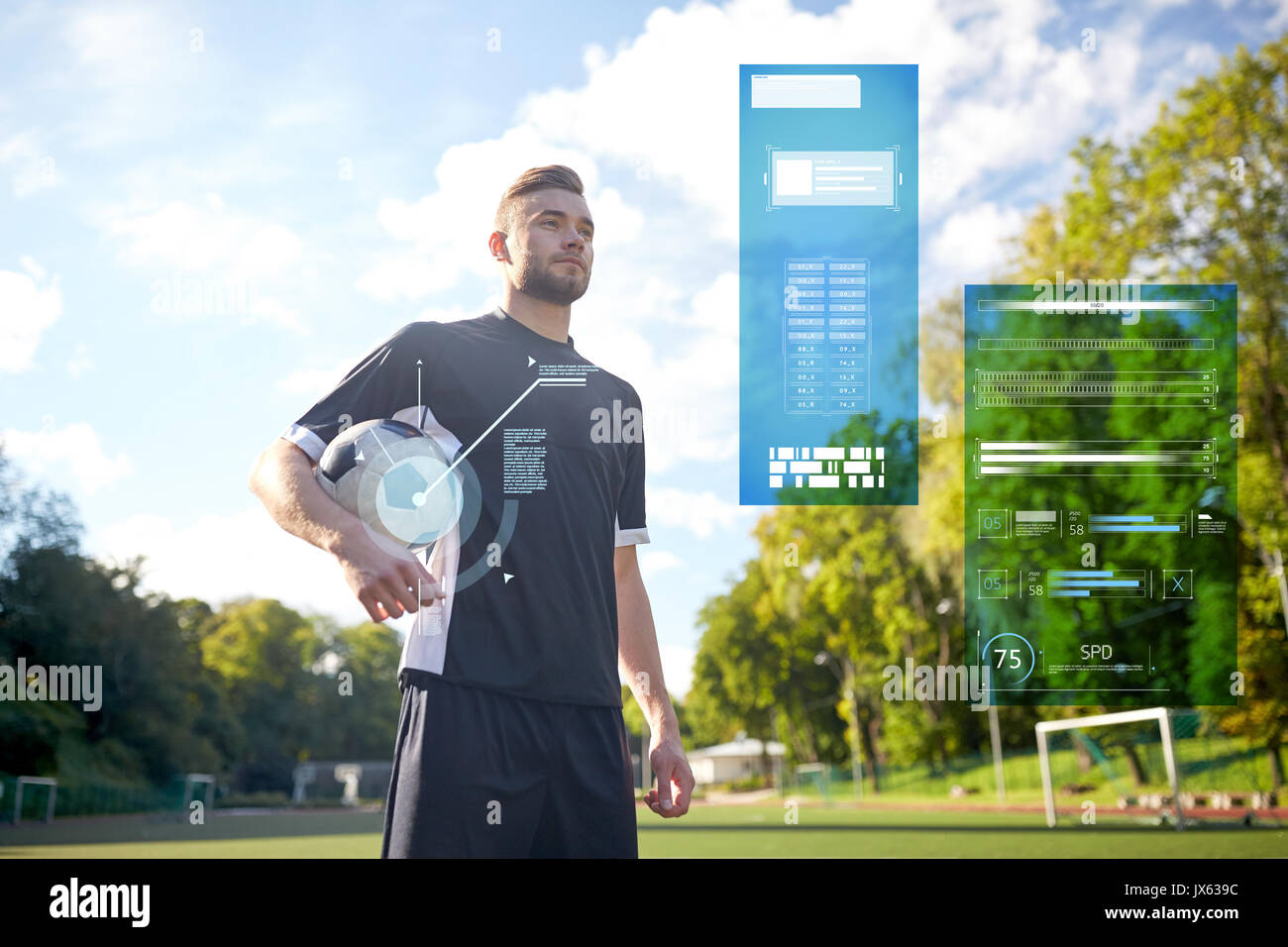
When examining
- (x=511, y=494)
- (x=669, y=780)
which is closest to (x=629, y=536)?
(x=511, y=494)

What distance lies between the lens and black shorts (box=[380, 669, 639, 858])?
2840 mm

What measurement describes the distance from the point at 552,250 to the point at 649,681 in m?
1.38

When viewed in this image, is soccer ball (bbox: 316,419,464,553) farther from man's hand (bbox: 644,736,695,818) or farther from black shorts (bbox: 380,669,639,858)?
man's hand (bbox: 644,736,695,818)

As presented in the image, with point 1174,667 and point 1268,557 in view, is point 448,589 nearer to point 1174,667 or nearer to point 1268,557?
point 1174,667

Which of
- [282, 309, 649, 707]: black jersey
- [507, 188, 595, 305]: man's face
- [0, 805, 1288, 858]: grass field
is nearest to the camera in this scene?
[282, 309, 649, 707]: black jersey

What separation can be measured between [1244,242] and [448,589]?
40.1 ft

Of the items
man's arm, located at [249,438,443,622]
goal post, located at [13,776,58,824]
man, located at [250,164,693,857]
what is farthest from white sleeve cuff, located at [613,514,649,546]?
goal post, located at [13,776,58,824]

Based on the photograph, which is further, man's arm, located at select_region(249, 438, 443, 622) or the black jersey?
the black jersey

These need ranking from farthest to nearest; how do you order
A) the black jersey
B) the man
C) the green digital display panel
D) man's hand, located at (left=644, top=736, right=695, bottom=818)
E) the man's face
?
the green digital display panel → the man's face → man's hand, located at (left=644, top=736, right=695, bottom=818) → the black jersey → the man

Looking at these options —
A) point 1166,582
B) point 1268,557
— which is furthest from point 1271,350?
point 1166,582

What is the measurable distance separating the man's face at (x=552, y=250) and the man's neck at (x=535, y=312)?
2 centimetres

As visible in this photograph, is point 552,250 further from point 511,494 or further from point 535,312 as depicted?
point 511,494

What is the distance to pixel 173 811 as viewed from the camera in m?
33.8

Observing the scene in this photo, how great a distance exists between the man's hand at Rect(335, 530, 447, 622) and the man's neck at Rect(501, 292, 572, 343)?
3.55ft
